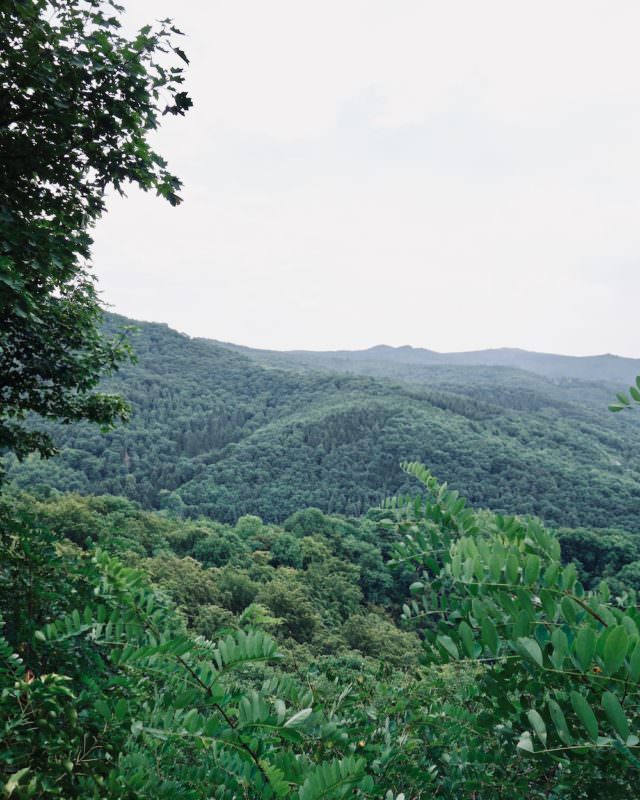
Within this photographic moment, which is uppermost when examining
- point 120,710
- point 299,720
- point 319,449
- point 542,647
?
point 542,647

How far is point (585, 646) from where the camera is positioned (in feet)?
3.36

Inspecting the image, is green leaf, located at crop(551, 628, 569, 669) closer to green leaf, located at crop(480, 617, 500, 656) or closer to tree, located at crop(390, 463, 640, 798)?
tree, located at crop(390, 463, 640, 798)

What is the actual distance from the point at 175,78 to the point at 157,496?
87897 millimetres

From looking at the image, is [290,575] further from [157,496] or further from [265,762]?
[157,496]

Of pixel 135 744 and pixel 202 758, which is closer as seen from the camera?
pixel 135 744

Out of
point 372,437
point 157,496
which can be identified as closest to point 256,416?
point 372,437

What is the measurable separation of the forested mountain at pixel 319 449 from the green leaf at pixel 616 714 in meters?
79.2

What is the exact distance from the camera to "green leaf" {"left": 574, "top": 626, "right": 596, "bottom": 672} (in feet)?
3.36

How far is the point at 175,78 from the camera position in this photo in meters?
3.67

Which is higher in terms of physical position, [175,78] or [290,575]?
[175,78]

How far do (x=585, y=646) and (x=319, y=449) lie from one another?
4217 inches

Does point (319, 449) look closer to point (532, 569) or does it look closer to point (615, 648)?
point (532, 569)

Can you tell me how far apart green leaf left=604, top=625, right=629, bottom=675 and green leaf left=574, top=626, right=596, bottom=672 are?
3cm

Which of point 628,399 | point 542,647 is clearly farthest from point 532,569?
point 628,399
